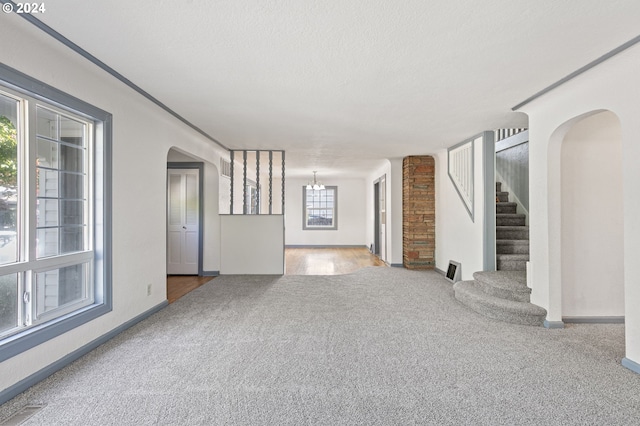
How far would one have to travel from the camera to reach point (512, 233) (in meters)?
5.09

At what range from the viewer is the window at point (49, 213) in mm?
2139

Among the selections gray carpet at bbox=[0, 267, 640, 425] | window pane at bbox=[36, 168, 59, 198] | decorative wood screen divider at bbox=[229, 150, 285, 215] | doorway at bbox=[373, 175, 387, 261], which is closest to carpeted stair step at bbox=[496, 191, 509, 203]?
doorway at bbox=[373, 175, 387, 261]

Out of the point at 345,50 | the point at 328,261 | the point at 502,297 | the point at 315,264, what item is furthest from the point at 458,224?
the point at 345,50

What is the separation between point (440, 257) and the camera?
21.0ft

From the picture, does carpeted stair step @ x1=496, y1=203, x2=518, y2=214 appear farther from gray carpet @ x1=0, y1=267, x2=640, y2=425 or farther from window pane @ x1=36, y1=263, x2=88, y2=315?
window pane @ x1=36, y1=263, x2=88, y2=315

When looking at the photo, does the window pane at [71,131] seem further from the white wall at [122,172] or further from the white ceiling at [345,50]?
the white ceiling at [345,50]

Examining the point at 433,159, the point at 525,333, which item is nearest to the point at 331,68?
the point at 525,333

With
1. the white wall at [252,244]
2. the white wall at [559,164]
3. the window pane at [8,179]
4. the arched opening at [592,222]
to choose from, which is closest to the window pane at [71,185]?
the window pane at [8,179]

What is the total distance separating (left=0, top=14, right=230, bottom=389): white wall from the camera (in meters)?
2.12

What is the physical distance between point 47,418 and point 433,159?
660 cm

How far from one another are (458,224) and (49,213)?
5454mm

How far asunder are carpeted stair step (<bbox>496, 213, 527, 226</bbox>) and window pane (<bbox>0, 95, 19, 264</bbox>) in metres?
6.00

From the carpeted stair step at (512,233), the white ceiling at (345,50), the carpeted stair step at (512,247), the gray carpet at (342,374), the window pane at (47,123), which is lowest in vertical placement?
the gray carpet at (342,374)

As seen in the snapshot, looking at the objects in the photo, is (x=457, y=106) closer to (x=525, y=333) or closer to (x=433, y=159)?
(x=525, y=333)
